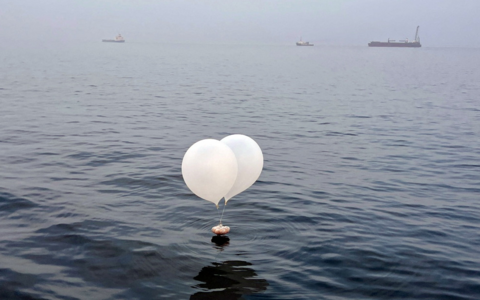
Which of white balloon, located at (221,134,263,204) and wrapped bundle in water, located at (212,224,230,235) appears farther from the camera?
wrapped bundle in water, located at (212,224,230,235)

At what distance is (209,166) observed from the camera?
8719 mm

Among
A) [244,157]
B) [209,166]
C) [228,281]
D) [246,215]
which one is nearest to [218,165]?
[209,166]

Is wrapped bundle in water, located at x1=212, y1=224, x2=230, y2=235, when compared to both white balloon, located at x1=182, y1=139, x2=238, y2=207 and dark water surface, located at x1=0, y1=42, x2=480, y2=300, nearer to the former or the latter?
dark water surface, located at x1=0, y1=42, x2=480, y2=300

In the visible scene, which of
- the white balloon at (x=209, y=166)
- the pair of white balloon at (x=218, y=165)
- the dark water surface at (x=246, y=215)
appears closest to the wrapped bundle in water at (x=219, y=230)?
the dark water surface at (x=246, y=215)

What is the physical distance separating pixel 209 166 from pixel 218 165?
165 mm

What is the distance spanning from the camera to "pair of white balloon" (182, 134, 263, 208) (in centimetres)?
873

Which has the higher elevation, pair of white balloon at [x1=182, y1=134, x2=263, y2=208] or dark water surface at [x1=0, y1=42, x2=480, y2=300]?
pair of white balloon at [x1=182, y1=134, x2=263, y2=208]

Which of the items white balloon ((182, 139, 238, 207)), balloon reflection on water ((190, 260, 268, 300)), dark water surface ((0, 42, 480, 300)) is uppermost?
A: white balloon ((182, 139, 238, 207))

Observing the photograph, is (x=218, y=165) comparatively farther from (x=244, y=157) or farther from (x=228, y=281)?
(x=228, y=281)

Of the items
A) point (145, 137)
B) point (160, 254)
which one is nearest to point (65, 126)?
point (145, 137)

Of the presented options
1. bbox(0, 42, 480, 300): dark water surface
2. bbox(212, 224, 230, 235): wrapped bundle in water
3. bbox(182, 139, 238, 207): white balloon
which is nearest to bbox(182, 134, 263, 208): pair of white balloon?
bbox(182, 139, 238, 207): white balloon

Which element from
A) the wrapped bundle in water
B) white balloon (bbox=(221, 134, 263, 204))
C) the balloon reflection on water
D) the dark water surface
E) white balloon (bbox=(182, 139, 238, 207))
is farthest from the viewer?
the wrapped bundle in water

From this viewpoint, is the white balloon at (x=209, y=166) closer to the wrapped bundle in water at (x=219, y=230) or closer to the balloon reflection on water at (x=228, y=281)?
the wrapped bundle in water at (x=219, y=230)

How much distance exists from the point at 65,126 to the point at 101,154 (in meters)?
7.13
